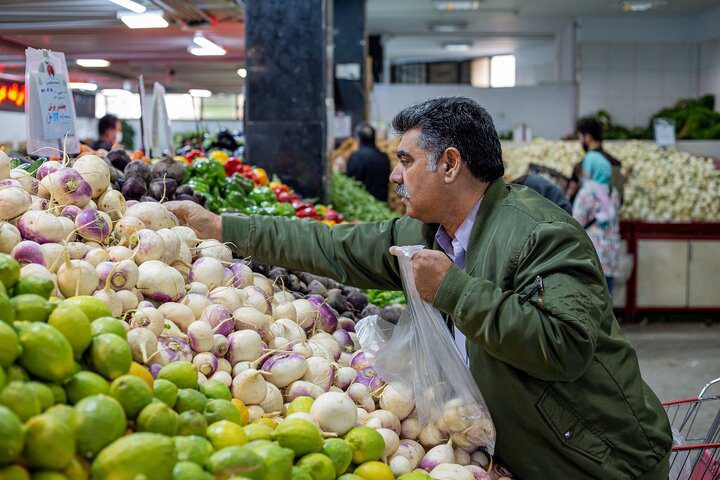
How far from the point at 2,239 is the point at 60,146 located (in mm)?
1564

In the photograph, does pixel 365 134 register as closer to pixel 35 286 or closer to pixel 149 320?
pixel 149 320

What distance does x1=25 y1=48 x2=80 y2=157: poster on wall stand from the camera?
3035mm

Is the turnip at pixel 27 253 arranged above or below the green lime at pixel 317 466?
above

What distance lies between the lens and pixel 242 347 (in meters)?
2.09

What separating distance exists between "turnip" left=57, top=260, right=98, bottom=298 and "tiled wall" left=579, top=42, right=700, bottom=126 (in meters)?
13.6

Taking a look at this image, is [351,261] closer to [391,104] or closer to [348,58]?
[348,58]

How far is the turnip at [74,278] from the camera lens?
184 centimetres

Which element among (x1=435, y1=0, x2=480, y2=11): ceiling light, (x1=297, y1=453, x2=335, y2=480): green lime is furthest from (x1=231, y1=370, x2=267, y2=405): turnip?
(x1=435, y1=0, x2=480, y2=11): ceiling light

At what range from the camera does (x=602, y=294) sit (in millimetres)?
2033

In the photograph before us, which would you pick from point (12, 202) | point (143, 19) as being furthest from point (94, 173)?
point (143, 19)

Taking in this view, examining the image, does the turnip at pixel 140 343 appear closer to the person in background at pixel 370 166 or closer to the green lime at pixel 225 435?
the green lime at pixel 225 435

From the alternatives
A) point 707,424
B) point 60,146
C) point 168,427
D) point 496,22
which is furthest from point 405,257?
point 496,22

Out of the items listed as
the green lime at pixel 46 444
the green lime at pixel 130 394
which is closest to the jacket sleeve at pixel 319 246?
the green lime at pixel 130 394

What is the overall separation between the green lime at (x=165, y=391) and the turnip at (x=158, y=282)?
0.52m
